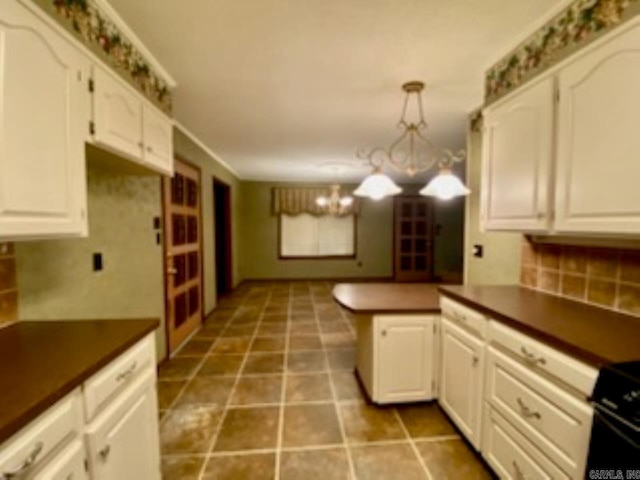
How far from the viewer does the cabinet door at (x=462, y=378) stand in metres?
1.93

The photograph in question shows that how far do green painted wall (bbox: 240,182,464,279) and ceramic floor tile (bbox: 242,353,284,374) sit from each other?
14.6 feet

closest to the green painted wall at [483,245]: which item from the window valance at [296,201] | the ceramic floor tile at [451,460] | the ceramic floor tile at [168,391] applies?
the ceramic floor tile at [451,460]

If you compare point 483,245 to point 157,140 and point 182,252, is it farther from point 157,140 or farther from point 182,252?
point 182,252

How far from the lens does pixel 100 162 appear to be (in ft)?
6.78

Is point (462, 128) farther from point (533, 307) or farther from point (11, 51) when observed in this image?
point (11, 51)

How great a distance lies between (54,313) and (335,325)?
10.7 feet

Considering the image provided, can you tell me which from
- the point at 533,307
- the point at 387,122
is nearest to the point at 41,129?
the point at 533,307

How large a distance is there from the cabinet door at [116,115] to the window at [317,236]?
602 centimetres

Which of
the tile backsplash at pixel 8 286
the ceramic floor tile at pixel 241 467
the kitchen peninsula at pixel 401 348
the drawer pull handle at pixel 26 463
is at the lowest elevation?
the ceramic floor tile at pixel 241 467

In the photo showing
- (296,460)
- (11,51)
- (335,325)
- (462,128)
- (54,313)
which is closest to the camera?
(11,51)

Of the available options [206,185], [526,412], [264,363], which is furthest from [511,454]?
[206,185]

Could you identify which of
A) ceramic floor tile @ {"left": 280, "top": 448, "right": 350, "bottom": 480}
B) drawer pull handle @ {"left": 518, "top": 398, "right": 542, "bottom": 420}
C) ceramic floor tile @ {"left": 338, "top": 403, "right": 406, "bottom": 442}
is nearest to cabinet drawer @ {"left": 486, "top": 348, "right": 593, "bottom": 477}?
drawer pull handle @ {"left": 518, "top": 398, "right": 542, "bottom": 420}

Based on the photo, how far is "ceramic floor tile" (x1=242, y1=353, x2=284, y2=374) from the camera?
10.5ft

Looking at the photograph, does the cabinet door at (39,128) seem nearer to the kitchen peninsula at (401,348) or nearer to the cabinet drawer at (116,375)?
the cabinet drawer at (116,375)
